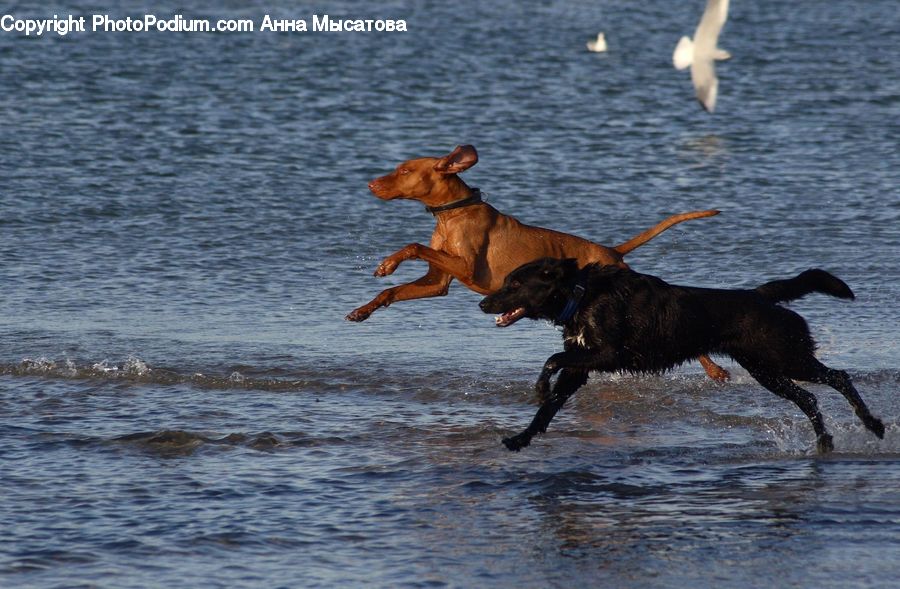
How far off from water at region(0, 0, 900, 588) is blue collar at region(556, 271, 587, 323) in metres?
0.68

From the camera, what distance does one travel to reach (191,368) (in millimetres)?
9281

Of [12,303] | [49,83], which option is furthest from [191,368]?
[49,83]

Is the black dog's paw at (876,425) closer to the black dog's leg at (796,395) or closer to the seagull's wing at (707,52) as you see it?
the black dog's leg at (796,395)

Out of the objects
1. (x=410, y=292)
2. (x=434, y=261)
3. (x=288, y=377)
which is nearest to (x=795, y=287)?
(x=434, y=261)

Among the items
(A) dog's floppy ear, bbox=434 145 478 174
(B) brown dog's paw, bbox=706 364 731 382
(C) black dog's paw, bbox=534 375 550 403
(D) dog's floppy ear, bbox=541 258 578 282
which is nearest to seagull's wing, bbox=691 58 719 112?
(A) dog's floppy ear, bbox=434 145 478 174

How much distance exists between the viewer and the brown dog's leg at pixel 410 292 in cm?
859

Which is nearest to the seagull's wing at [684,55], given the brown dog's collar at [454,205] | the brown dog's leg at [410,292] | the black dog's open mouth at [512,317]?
the brown dog's collar at [454,205]

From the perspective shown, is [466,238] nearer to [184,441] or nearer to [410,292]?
[410,292]

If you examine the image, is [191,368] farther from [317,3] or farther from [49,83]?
[317,3]

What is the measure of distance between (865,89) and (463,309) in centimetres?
1235

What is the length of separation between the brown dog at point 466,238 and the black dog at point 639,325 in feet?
3.44

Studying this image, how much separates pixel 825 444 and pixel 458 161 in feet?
8.66

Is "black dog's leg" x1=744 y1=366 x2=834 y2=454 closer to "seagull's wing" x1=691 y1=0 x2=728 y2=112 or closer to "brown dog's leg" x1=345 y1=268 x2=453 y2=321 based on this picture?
"seagull's wing" x1=691 y1=0 x2=728 y2=112

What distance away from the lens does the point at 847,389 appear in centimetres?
781
